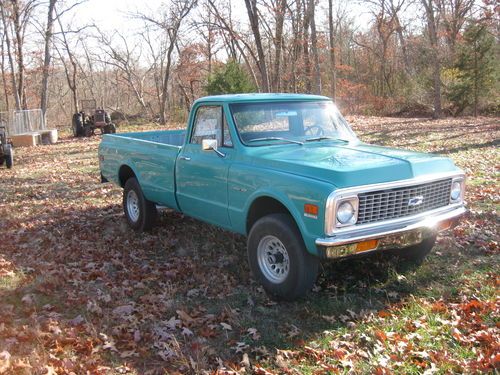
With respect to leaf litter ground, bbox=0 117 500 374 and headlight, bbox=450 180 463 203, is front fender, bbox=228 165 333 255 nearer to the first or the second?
leaf litter ground, bbox=0 117 500 374

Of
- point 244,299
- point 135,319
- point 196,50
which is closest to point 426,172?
point 244,299

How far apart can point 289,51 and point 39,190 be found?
25047mm

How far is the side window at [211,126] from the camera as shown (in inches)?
223

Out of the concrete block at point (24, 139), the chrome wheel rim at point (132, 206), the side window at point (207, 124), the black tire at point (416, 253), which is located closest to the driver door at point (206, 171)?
the side window at point (207, 124)

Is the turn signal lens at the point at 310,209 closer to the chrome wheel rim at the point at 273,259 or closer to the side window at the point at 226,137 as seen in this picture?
the chrome wheel rim at the point at 273,259

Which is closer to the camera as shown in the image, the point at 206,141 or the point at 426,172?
the point at 426,172

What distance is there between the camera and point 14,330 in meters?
4.46

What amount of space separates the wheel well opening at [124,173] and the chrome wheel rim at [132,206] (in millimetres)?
323

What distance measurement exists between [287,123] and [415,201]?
1797 mm

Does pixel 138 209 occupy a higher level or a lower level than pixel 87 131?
lower

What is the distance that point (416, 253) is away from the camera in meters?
5.59

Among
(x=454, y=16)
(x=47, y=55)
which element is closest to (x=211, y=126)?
(x=47, y=55)

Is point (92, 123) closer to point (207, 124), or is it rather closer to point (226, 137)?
point (207, 124)

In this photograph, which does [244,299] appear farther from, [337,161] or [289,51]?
[289,51]
